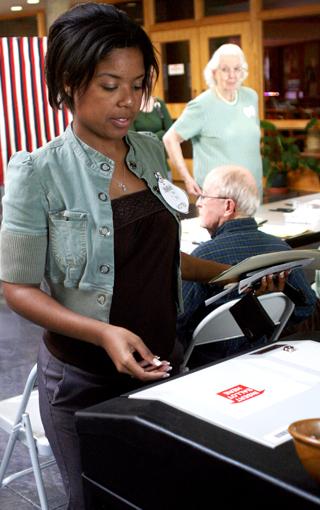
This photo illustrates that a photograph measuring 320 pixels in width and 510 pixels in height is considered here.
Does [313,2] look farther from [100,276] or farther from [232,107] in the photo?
[100,276]

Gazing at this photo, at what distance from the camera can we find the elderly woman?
455 centimetres

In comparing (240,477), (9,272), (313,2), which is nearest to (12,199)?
(9,272)

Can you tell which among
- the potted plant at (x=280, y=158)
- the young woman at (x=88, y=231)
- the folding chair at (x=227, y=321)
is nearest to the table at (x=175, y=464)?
the young woman at (x=88, y=231)

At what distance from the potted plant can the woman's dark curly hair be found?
8.18 metres

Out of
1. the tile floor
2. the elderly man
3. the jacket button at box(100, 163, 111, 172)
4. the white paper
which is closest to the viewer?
the white paper

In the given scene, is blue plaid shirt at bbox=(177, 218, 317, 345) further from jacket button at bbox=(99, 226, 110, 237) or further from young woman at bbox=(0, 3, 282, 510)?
Result: jacket button at bbox=(99, 226, 110, 237)

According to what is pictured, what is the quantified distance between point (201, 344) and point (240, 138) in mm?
2099

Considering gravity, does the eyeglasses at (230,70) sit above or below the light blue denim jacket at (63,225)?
A: above

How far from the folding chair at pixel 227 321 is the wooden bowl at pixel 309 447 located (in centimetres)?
133

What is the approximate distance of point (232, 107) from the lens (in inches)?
180

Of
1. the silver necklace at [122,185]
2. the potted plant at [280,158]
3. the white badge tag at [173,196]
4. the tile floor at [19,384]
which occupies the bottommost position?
the tile floor at [19,384]

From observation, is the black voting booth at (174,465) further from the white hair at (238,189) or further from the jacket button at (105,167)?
the white hair at (238,189)

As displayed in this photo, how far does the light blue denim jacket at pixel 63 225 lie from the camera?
1542 mm

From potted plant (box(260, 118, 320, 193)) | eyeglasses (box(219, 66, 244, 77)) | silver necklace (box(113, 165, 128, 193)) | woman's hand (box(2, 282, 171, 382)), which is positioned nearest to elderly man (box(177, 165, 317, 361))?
silver necklace (box(113, 165, 128, 193))
